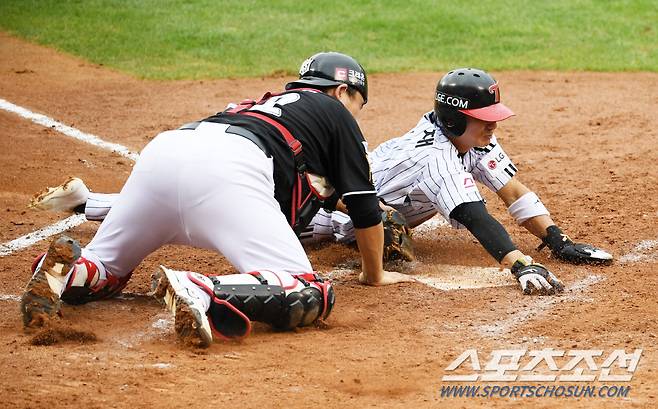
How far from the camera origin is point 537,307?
511 centimetres

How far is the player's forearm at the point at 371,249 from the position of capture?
5.21m

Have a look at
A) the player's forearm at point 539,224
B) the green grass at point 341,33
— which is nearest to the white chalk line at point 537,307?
the player's forearm at point 539,224

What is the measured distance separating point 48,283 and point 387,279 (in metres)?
1.80

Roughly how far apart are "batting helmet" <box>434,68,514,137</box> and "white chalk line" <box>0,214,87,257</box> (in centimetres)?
239

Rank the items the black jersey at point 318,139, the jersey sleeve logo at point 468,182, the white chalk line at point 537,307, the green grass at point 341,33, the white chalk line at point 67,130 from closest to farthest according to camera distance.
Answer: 1. the white chalk line at point 537,307
2. the black jersey at point 318,139
3. the jersey sleeve logo at point 468,182
4. the white chalk line at point 67,130
5. the green grass at point 341,33

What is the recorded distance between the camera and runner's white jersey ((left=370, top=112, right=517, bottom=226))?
225 inches

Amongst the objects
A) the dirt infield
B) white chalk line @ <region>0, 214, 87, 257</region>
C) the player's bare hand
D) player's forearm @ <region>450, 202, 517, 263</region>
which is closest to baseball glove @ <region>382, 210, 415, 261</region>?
the dirt infield

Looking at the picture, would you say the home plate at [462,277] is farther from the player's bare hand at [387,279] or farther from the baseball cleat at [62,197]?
the baseball cleat at [62,197]

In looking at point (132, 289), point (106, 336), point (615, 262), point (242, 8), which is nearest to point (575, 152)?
point (615, 262)

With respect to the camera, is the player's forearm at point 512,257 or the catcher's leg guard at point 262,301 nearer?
the catcher's leg guard at point 262,301

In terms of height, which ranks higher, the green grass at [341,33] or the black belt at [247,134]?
the black belt at [247,134]

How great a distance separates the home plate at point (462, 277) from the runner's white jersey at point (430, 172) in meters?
0.29

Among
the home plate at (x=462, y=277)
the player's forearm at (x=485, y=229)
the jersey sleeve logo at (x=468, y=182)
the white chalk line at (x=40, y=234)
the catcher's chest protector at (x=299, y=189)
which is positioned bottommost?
the white chalk line at (x=40, y=234)

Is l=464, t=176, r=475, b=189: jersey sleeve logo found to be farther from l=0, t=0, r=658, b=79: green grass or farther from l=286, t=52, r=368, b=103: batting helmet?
l=0, t=0, r=658, b=79: green grass
